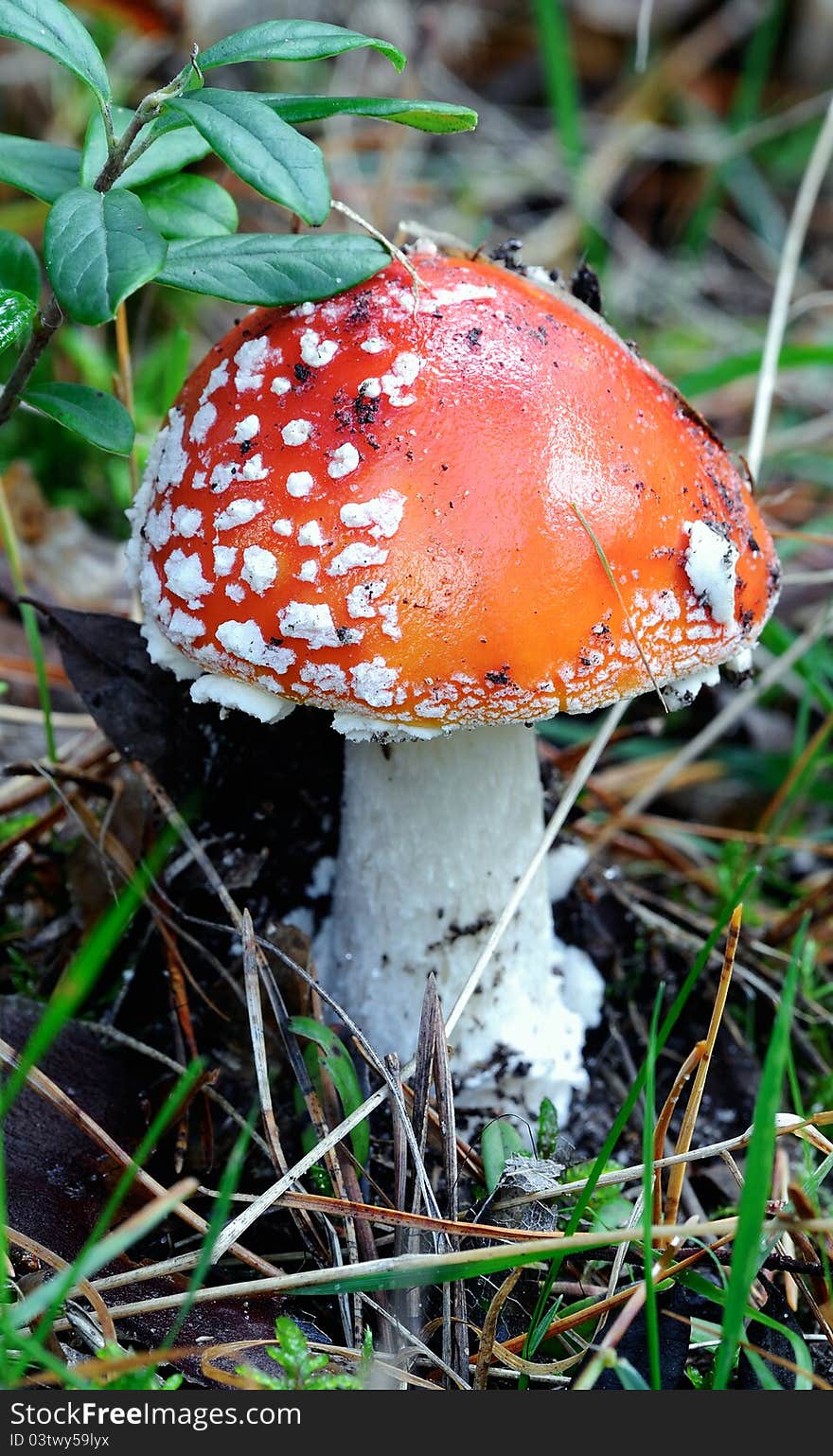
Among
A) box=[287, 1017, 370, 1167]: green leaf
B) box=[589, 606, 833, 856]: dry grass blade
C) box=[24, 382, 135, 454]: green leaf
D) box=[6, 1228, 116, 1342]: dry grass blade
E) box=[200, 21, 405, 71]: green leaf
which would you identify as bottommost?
box=[6, 1228, 116, 1342]: dry grass blade

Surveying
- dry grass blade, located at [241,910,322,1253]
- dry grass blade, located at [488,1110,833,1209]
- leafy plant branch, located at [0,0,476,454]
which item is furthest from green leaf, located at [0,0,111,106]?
dry grass blade, located at [488,1110,833,1209]

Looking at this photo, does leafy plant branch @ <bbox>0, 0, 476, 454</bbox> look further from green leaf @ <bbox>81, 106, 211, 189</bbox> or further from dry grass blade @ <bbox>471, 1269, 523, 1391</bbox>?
dry grass blade @ <bbox>471, 1269, 523, 1391</bbox>

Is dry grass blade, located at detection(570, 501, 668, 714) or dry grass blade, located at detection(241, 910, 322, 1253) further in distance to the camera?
dry grass blade, located at detection(241, 910, 322, 1253)

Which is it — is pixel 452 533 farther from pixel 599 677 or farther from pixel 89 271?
pixel 89 271

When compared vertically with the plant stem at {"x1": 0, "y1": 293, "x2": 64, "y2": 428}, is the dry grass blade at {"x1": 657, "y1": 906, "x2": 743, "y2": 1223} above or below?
below

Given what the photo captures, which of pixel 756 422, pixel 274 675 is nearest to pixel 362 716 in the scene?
pixel 274 675
